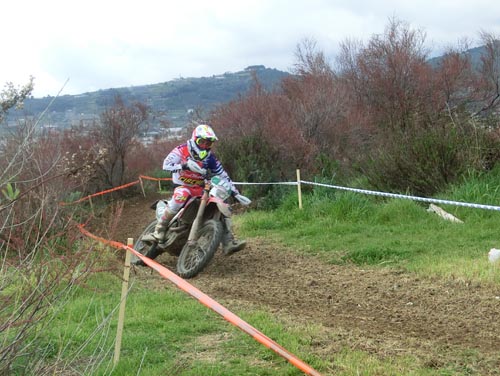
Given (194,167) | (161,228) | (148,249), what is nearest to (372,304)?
(194,167)

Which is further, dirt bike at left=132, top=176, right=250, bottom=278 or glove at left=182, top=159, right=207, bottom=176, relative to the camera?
glove at left=182, top=159, right=207, bottom=176

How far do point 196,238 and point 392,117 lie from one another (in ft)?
36.4

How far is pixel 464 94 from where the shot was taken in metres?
22.7

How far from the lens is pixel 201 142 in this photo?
8.10 metres

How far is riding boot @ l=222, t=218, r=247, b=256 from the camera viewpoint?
7527 millimetres

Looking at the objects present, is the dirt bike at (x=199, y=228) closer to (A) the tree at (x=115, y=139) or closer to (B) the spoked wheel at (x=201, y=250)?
(B) the spoked wheel at (x=201, y=250)

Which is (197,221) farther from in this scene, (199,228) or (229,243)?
(229,243)

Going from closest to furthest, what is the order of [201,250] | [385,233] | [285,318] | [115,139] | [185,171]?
[285,318] < [201,250] < [185,171] < [385,233] < [115,139]

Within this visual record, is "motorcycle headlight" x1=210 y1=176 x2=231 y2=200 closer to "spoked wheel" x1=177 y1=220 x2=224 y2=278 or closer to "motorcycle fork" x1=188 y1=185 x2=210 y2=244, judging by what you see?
"motorcycle fork" x1=188 y1=185 x2=210 y2=244

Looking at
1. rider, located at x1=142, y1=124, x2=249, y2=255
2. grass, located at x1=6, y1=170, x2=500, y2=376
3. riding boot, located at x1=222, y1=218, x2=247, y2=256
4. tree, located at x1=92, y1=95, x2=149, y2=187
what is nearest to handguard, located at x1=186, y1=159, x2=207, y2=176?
rider, located at x1=142, y1=124, x2=249, y2=255

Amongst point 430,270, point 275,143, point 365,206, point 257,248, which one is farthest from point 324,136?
point 430,270

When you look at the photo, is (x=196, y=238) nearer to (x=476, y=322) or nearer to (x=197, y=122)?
(x=476, y=322)

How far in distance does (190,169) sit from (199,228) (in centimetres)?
77

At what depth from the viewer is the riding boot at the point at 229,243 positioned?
7.53 m
